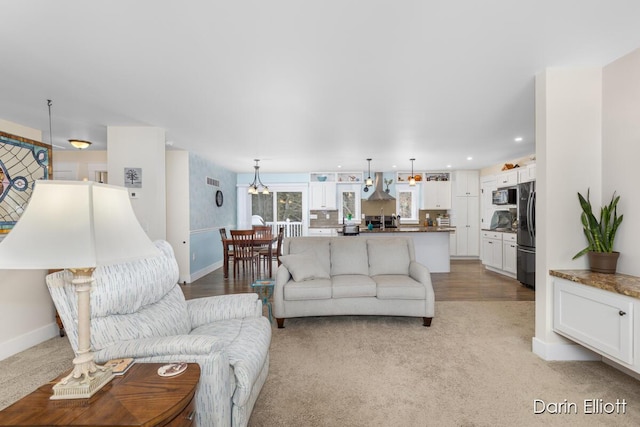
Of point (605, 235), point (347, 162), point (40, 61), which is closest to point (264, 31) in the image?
point (40, 61)

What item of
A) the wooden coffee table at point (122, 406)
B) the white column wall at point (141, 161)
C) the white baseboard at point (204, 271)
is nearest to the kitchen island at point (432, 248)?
the white baseboard at point (204, 271)

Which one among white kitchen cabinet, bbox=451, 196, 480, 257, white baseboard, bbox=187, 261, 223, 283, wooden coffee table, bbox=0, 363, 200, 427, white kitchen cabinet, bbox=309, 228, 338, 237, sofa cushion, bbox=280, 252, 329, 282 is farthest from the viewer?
white kitchen cabinet, bbox=309, 228, 338, 237

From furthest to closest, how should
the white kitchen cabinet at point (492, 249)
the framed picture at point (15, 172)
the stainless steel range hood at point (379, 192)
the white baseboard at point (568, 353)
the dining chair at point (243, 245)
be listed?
the stainless steel range hood at point (379, 192)
the white kitchen cabinet at point (492, 249)
the dining chair at point (243, 245)
the framed picture at point (15, 172)
the white baseboard at point (568, 353)

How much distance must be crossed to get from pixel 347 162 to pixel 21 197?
18.3 feet

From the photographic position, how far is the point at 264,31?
1.96 meters

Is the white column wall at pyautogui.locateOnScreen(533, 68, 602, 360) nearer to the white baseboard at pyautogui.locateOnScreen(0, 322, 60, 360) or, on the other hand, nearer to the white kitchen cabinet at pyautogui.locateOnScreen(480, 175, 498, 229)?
the white kitchen cabinet at pyautogui.locateOnScreen(480, 175, 498, 229)

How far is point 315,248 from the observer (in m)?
3.99

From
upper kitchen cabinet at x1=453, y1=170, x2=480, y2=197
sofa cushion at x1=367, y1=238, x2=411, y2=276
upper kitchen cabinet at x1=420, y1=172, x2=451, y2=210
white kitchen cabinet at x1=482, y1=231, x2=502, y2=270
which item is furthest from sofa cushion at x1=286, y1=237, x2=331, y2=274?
upper kitchen cabinet at x1=453, y1=170, x2=480, y2=197

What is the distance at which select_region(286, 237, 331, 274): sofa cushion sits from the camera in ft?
12.9

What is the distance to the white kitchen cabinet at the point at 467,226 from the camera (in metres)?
7.89

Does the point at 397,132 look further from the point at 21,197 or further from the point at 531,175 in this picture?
the point at 21,197

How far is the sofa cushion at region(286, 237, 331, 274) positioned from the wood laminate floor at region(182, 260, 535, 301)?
144 centimetres

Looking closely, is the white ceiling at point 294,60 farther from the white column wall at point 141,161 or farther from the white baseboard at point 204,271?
the white baseboard at point 204,271

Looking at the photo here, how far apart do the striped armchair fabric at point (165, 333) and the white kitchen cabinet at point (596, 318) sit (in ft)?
7.86
